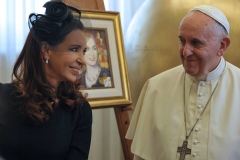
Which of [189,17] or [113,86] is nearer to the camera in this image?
[189,17]

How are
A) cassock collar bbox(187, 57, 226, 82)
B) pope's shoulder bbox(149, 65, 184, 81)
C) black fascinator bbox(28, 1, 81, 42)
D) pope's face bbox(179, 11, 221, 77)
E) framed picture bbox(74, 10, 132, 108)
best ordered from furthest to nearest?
framed picture bbox(74, 10, 132, 108) → pope's shoulder bbox(149, 65, 184, 81) → cassock collar bbox(187, 57, 226, 82) → pope's face bbox(179, 11, 221, 77) → black fascinator bbox(28, 1, 81, 42)

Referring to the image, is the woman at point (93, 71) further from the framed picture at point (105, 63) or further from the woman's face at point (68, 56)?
the woman's face at point (68, 56)

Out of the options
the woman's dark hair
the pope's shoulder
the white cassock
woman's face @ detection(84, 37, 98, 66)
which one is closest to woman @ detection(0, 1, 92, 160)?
the woman's dark hair

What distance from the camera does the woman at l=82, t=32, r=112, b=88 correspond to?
2332 mm

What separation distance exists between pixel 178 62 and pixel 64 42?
973 millimetres

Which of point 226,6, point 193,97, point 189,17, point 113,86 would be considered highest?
point 226,6

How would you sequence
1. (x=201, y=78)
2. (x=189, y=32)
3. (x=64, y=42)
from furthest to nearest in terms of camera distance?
(x=201, y=78) → (x=189, y=32) → (x=64, y=42)

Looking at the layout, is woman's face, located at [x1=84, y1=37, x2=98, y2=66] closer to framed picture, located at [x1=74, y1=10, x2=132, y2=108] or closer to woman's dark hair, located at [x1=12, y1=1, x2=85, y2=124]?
framed picture, located at [x1=74, y1=10, x2=132, y2=108]

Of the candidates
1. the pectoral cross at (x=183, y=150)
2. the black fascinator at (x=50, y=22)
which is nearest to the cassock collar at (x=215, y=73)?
the pectoral cross at (x=183, y=150)

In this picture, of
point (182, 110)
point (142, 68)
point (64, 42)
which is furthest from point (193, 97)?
point (64, 42)

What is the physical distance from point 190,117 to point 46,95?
0.71 m

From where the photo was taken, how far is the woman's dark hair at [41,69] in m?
1.54

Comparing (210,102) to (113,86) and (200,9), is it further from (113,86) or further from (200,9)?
(113,86)

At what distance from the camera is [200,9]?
71.6 inches
